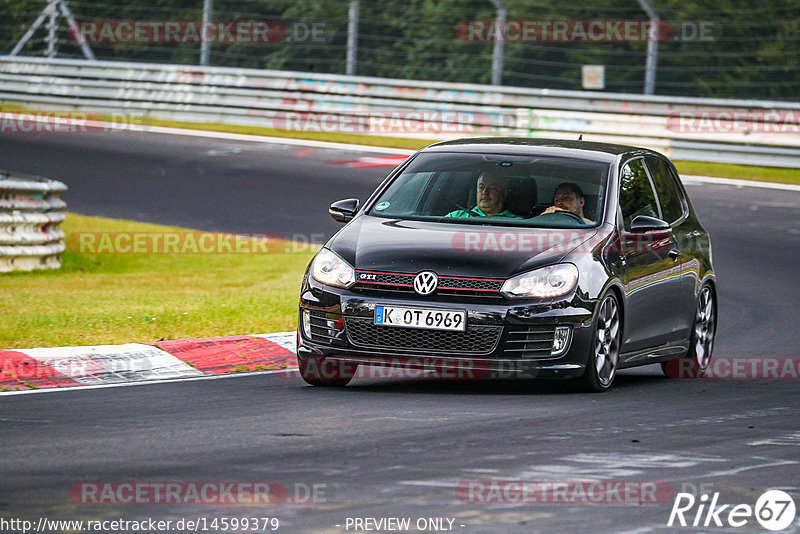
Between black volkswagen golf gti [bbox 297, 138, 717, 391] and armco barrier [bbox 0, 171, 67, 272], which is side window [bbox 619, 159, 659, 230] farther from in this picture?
armco barrier [bbox 0, 171, 67, 272]

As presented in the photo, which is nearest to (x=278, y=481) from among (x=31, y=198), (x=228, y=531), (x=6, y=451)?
(x=228, y=531)

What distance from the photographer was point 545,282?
28.1ft

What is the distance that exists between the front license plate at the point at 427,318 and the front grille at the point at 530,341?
283mm

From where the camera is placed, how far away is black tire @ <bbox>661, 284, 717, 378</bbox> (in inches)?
416

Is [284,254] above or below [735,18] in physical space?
below

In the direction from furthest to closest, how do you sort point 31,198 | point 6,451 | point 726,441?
1. point 31,198
2. point 726,441
3. point 6,451

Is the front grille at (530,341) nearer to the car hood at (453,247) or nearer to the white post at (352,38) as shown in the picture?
the car hood at (453,247)

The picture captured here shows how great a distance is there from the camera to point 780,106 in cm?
2270

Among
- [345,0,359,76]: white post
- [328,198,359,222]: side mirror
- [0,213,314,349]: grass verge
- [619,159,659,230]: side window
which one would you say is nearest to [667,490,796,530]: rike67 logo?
[619,159,659,230]: side window

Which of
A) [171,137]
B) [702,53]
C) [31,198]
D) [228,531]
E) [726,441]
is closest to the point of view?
[228,531]

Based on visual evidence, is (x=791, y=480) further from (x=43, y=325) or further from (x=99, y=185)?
(x=99, y=185)

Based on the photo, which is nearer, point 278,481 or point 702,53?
point 278,481

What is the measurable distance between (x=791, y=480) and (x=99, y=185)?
54.0ft

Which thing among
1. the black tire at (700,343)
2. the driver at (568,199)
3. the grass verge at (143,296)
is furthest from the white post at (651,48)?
the driver at (568,199)
